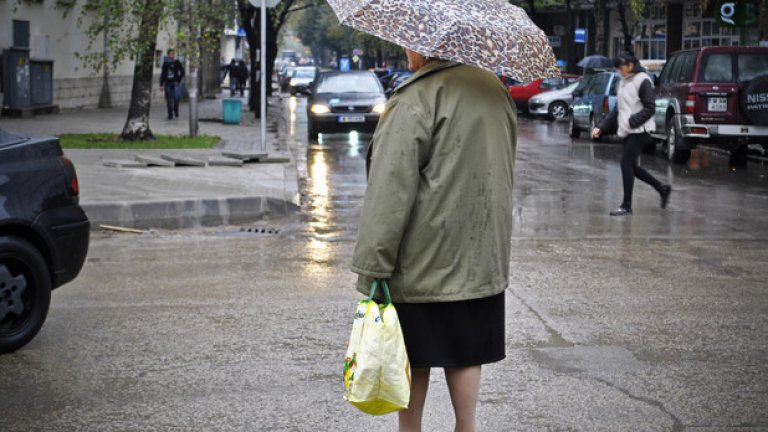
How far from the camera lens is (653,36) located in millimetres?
50469

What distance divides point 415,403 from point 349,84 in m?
22.8

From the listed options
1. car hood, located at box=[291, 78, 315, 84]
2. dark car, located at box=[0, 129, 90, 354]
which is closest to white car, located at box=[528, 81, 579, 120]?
car hood, located at box=[291, 78, 315, 84]

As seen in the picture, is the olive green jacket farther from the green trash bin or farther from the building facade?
the green trash bin

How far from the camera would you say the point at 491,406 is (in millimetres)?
5523

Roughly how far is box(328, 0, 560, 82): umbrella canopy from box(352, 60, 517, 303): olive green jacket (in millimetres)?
90

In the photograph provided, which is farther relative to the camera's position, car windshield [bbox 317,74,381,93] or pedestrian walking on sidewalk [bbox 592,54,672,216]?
car windshield [bbox 317,74,381,93]

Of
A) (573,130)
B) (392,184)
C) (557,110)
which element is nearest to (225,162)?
(573,130)

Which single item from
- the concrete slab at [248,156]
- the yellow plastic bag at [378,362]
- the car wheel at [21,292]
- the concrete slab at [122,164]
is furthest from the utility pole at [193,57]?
the yellow plastic bag at [378,362]

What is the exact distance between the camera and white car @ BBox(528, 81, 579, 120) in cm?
3628

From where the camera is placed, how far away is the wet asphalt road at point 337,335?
17.8ft

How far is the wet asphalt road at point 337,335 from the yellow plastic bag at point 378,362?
1498 mm

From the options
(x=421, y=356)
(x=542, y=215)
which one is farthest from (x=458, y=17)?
(x=542, y=215)

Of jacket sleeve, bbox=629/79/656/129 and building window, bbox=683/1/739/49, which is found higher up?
building window, bbox=683/1/739/49

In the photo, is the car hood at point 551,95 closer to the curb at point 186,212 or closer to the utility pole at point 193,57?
the utility pole at point 193,57
